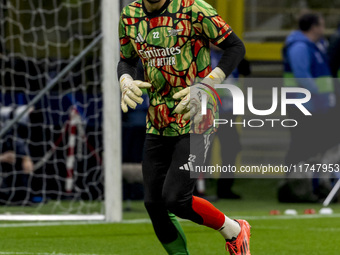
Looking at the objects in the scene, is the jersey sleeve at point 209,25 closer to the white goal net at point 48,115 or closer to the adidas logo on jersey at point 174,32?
the adidas logo on jersey at point 174,32

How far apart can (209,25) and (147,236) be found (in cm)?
321

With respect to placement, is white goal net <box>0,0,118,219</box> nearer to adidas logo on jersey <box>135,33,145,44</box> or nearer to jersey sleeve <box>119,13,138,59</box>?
jersey sleeve <box>119,13,138,59</box>

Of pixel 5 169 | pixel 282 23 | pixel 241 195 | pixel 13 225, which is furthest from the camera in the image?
pixel 282 23

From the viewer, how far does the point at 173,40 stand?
5383 millimetres

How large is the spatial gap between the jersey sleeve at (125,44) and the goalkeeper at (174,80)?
0.04ft

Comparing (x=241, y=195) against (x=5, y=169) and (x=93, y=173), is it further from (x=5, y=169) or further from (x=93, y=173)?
(x=5, y=169)

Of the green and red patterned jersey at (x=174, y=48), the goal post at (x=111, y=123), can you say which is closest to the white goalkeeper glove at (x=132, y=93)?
the green and red patterned jersey at (x=174, y=48)

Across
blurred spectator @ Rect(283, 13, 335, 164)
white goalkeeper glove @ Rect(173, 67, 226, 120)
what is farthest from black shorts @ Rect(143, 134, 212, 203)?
blurred spectator @ Rect(283, 13, 335, 164)

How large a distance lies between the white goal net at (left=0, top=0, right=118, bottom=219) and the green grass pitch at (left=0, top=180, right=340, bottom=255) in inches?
45.5

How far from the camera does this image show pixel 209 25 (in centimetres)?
535

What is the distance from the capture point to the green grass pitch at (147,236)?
7.12 metres

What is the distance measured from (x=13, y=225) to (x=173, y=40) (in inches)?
171

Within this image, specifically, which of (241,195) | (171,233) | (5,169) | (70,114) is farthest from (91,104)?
(171,233)

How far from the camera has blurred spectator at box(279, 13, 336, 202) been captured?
37.1 ft
